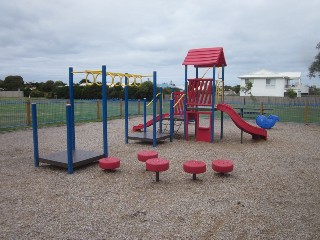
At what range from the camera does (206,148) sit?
29.1ft

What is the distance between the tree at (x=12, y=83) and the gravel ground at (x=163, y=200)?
70220 millimetres

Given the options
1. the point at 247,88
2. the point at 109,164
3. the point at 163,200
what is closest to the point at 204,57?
the point at 109,164

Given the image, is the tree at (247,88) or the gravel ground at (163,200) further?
the tree at (247,88)

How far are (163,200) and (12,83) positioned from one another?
76.2 m

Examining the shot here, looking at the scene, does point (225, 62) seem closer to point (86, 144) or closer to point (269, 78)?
point (86, 144)

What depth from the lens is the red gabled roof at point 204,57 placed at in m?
9.80

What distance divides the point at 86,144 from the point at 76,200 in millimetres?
5035

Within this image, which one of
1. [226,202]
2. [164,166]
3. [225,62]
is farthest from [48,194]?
[225,62]

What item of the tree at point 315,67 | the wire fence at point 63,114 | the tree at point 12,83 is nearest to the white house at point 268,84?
the tree at point 315,67

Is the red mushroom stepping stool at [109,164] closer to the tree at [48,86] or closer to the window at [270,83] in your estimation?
the tree at [48,86]

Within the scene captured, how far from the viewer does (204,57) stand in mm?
10055

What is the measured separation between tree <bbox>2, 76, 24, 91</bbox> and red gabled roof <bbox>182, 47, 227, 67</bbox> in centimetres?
6872

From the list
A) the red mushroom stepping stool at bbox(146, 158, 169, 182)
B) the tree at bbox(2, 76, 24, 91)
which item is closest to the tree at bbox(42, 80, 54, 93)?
the tree at bbox(2, 76, 24, 91)

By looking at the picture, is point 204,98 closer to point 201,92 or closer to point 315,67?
point 201,92
